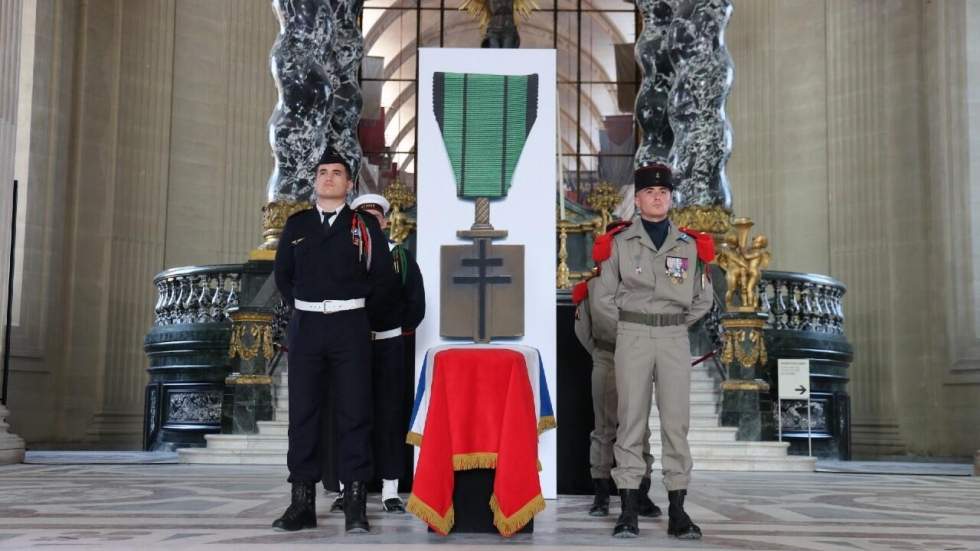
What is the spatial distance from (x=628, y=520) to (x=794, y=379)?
7469mm

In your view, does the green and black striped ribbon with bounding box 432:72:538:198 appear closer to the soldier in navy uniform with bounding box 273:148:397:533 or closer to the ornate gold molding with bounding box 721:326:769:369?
the soldier in navy uniform with bounding box 273:148:397:533

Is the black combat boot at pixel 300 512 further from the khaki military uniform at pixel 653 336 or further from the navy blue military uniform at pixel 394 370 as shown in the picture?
the khaki military uniform at pixel 653 336

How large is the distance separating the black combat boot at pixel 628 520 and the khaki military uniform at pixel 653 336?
0.05 metres

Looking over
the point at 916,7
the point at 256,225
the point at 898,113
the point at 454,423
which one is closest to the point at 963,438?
the point at 898,113

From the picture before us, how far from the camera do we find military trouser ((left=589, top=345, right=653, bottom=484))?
664 centimetres

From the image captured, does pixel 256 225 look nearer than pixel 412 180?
Yes

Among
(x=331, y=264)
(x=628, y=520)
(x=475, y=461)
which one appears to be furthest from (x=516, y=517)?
(x=331, y=264)

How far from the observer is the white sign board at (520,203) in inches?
262

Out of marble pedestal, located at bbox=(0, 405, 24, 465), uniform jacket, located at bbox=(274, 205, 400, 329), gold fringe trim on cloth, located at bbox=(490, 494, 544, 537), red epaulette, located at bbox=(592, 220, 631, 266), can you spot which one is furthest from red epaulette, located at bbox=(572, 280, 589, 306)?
marble pedestal, located at bbox=(0, 405, 24, 465)

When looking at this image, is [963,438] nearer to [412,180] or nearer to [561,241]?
[561,241]

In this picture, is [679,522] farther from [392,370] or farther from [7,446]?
[7,446]

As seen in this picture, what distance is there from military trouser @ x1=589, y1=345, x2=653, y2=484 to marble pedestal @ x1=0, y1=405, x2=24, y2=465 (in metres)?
7.11

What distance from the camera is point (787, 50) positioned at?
20328 mm

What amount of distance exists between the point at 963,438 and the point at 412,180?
38.2ft
